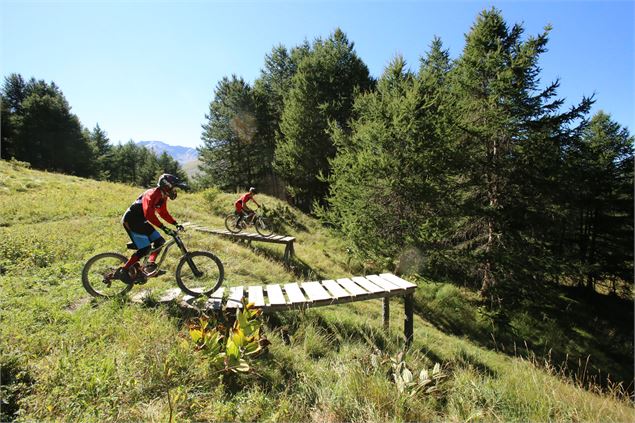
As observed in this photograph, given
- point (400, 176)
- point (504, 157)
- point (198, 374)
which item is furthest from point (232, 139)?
point (198, 374)

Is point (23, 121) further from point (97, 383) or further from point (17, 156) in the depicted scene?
point (97, 383)

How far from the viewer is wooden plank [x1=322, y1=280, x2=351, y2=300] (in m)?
5.95

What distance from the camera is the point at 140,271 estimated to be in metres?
5.82

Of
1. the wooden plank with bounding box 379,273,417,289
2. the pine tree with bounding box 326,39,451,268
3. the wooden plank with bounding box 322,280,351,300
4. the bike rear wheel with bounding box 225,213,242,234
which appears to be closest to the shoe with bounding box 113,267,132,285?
the wooden plank with bounding box 322,280,351,300

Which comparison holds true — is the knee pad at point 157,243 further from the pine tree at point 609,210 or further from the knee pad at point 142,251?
the pine tree at point 609,210

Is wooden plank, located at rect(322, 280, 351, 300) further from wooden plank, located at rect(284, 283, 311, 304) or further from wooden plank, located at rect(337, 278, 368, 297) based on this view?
wooden plank, located at rect(284, 283, 311, 304)

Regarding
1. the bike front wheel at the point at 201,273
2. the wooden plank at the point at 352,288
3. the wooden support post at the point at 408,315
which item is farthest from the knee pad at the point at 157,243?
the wooden support post at the point at 408,315

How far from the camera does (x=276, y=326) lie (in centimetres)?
561

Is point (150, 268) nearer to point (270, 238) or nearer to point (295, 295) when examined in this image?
point (295, 295)

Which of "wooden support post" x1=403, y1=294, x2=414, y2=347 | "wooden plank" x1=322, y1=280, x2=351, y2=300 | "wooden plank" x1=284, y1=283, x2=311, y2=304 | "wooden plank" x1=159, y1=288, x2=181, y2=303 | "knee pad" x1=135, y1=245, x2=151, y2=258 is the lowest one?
"wooden support post" x1=403, y1=294, x2=414, y2=347

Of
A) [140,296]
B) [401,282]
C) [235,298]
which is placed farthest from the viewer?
[401,282]

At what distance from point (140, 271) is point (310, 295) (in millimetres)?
3251

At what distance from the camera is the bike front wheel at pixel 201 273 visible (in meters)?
5.86

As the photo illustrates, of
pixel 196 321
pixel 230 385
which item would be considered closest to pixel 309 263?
pixel 196 321
